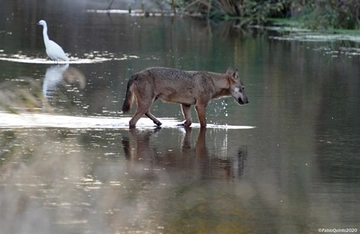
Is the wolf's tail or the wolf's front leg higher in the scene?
the wolf's tail

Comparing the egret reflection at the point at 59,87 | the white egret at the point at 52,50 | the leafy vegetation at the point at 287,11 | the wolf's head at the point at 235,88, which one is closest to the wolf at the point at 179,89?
the wolf's head at the point at 235,88

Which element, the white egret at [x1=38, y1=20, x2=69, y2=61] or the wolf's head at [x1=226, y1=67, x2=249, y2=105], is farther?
the white egret at [x1=38, y1=20, x2=69, y2=61]

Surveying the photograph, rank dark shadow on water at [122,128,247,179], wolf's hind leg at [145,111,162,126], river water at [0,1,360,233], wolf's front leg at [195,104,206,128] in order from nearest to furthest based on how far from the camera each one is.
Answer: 1. river water at [0,1,360,233]
2. dark shadow on water at [122,128,247,179]
3. wolf's hind leg at [145,111,162,126]
4. wolf's front leg at [195,104,206,128]

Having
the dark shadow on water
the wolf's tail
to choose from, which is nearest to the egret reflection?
the wolf's tail

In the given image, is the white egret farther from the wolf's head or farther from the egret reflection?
the wolf's head

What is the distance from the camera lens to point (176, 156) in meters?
12.5

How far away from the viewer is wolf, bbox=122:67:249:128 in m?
14.8

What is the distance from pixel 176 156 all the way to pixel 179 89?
9.08 feet

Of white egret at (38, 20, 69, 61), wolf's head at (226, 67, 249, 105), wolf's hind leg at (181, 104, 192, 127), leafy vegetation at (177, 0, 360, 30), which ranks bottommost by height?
leafy vegetation at (177, 0, 360, 30)

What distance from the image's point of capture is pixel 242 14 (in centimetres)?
4544

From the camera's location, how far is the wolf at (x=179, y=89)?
48.5 ft

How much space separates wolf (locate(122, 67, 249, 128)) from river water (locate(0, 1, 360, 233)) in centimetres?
34

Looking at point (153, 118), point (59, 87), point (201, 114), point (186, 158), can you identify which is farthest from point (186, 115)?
point (59, 87)

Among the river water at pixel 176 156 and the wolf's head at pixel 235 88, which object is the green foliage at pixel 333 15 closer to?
the river water at pixel 176 156
